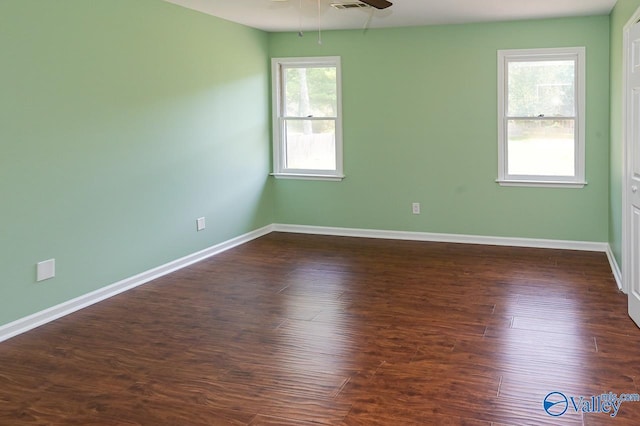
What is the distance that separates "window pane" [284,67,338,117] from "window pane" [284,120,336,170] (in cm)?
11

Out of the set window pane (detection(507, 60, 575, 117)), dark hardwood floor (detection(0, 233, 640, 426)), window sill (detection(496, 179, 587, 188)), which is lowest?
dark hardwood floor (detection(0, 233, 640, 426))

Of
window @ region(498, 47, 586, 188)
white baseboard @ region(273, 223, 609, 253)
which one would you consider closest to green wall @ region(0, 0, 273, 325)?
white baseboard @ region(273, 223, 609, 253)

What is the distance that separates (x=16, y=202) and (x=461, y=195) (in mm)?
4341

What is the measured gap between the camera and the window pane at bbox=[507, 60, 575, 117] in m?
6.07

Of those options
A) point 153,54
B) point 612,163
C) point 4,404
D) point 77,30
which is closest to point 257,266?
point 153,54

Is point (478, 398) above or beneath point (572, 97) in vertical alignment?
beneath

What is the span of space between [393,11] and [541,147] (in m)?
2.04

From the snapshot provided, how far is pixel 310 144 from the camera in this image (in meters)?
7.18

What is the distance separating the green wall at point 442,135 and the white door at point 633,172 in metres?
1.92

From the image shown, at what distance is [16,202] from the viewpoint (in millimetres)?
3902

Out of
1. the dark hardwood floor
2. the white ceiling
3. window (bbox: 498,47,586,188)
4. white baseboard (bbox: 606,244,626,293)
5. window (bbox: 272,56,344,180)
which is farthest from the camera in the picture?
window (bbox: 272,56,344,180)

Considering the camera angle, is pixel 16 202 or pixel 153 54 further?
pixel 153 54

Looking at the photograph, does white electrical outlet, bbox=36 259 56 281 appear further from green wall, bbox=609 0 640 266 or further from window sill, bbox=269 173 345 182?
green wall, bbox=609 0 640 266

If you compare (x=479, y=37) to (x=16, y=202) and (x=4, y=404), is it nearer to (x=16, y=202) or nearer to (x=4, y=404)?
(x=16, y=202)
